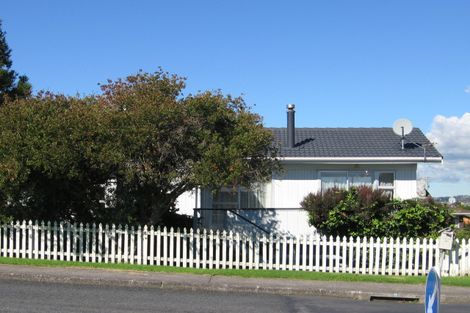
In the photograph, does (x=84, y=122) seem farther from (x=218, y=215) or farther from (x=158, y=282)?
(x=218, y=215)

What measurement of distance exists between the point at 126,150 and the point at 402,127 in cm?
1080

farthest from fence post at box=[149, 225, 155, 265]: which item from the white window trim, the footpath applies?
the white window trim

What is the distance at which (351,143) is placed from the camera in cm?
2098

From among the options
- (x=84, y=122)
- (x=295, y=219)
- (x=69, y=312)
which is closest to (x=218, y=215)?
(x=295, y=219)

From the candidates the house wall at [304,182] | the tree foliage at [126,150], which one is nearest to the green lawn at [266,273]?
the tree foliage at [126,150]

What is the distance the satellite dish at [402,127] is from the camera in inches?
801

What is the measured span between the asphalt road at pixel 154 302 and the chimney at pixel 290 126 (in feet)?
→ 32.5

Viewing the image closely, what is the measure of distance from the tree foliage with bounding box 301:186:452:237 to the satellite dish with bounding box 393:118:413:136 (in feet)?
16.0

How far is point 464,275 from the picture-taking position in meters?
13.8

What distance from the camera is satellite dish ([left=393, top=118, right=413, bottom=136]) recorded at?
20.4 metres

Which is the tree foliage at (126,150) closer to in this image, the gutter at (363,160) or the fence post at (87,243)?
the fence post at (87,243)

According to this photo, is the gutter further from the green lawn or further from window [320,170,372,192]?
the green lawn

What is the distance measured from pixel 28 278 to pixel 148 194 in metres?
3.81

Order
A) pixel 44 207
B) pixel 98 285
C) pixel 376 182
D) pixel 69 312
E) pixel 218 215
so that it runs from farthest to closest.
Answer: pixel 376 182 < pixel 218 215 < pixel 44 207 < pixel 98 285 < pixel 69 312
